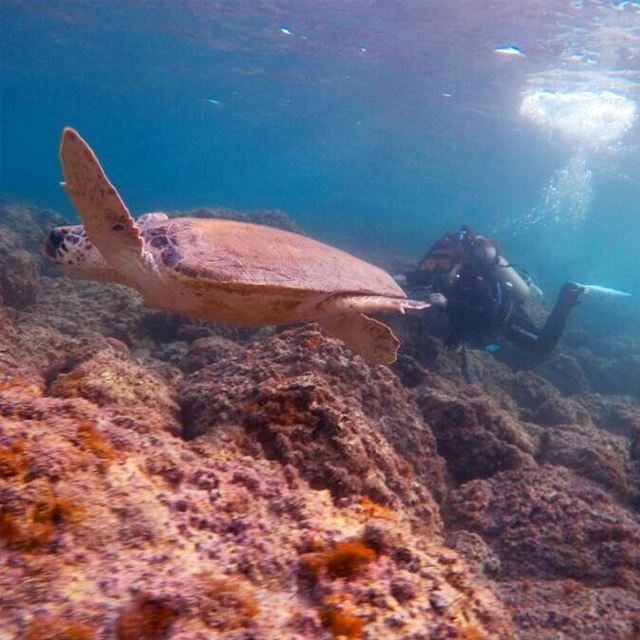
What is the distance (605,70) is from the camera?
18.5 meters

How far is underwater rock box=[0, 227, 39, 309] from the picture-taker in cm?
620

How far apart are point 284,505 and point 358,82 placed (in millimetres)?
29451

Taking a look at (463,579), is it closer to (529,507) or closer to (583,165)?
(529,507)

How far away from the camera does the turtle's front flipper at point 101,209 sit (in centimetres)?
261

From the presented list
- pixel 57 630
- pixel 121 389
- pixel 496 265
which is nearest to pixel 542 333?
pixel 496 265

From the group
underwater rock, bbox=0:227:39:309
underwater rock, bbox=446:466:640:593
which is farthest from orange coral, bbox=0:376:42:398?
underwater rock, bbox=0:227:39:309

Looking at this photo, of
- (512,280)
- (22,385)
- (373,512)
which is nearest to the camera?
(373,512)

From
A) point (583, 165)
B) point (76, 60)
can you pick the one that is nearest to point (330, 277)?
point (76, 60)

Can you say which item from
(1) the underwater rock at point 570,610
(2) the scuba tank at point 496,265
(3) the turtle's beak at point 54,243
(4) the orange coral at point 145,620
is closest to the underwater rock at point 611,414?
(2) the scuba tank at point 496,265

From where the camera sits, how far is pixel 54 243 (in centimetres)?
361

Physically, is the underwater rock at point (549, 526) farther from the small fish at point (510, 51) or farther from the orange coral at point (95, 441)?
the small fish at point (510, 51)

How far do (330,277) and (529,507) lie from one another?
2.34 metres

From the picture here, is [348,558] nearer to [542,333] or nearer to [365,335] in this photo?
[365,335]

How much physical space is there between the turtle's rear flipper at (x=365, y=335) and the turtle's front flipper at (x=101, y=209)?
63.1 inches
